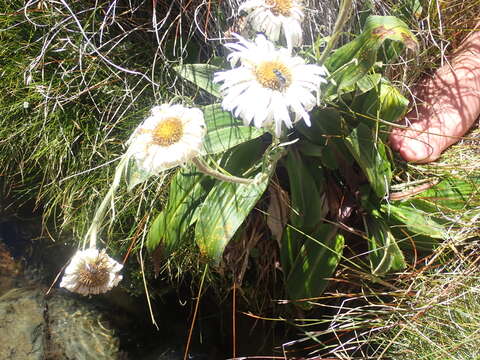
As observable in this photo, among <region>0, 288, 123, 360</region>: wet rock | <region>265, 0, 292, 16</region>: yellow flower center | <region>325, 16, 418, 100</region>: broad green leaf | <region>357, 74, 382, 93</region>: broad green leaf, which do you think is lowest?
<region>0, 288, 123, 360</region>: wet rock

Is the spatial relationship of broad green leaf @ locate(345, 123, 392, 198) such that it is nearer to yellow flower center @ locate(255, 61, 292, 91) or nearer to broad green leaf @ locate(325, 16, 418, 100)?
broad green leaf @ locate(325, 16, 418, 100)

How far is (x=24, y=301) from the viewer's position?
67.2 inches

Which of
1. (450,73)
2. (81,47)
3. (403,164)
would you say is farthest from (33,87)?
(450,73)

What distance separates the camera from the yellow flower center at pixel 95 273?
3.27 feet

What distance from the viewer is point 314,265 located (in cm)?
138

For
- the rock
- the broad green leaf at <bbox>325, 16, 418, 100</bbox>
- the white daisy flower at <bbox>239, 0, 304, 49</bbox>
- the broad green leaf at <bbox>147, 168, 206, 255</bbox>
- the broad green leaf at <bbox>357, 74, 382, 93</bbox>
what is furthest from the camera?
the rock

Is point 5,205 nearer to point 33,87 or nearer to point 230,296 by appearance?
point 33,87

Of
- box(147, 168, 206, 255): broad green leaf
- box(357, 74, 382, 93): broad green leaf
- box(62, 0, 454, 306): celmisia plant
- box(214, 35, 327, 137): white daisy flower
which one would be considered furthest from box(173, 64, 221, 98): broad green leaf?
box(214, 35, 327, 137): white daisy flower

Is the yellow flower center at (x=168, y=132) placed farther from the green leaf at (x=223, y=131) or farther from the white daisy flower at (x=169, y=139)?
the green leaf at (x=223, y=131)

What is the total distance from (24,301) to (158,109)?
1132 mm

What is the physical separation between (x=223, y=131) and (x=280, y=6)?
1.24 feet

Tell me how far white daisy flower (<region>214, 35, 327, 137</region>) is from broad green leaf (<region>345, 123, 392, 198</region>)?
1.32 feet

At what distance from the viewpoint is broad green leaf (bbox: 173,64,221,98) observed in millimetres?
1300

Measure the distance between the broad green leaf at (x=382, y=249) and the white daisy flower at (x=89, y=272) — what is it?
0.62 m
